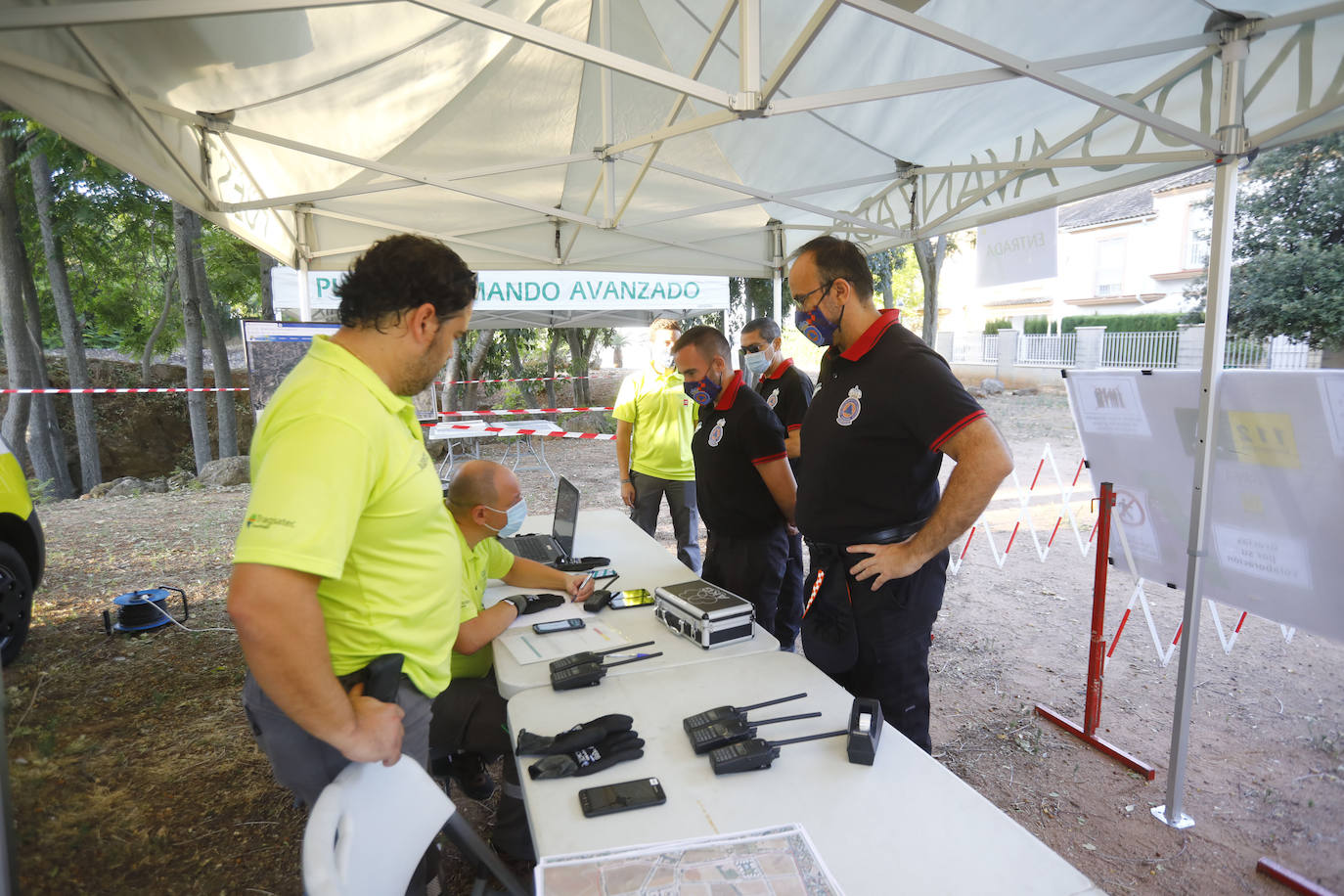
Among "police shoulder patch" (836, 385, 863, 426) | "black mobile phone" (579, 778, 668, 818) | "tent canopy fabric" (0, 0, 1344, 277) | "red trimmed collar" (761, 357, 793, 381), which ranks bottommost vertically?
"black mobile phone" (579, 778, 668, 818)

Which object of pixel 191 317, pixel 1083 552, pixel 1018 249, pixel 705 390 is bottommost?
pixel 1083 552

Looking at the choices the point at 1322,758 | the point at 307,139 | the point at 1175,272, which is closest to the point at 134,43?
the point at 307,139

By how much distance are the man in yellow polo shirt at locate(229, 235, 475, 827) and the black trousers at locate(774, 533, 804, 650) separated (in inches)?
101

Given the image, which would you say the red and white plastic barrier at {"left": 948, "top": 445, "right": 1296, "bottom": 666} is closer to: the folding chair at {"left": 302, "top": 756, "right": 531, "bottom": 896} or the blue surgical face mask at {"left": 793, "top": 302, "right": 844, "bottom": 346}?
the blue surgical face mask at {"left": 793, "top": 302, "right": 844, "bottom": 346}

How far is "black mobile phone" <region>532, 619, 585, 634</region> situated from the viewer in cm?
214

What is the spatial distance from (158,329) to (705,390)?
15.4m

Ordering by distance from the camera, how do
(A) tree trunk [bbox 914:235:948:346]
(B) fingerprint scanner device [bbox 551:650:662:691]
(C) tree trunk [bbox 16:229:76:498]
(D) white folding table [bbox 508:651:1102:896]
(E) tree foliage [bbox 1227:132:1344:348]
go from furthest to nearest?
(C) tree trunk [bbox 16:229:76:498], (A) tree trunk [bbox 914:235:948:346], (E) tree foliage [bbox 1227:132:1344:348], (B) fingerprint scanner device [bbox 551:650:662:691], (D) white folding table [bbox 508:651:1102:896]

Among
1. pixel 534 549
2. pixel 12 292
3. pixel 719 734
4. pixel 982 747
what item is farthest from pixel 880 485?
pixel 12 292

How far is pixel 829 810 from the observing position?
1246mm

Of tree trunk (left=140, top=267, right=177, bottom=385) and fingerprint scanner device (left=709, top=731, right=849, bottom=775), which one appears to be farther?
tree trunk (left=140, top=267, right=177, bottom=385)

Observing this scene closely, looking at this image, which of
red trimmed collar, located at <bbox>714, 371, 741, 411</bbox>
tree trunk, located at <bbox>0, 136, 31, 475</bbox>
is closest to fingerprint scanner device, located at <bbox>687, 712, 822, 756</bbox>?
red trimmed collar, located at <bbox>714, 371, 741, 411</bbox>

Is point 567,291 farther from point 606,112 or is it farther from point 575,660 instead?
point 575,660

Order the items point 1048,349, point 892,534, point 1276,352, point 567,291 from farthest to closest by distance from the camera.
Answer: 1. point 1048,349
2. point 1276,352
3. point 567,291
4. point 892,534

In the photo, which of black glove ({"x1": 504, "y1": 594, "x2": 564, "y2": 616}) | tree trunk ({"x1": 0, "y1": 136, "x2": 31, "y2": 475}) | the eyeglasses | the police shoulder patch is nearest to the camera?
the police shoulder patch
